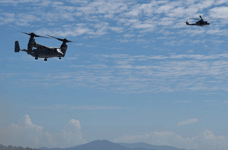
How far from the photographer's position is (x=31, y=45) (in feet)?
530

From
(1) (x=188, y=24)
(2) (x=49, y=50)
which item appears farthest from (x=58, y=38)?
(1) (x=188, y=24)

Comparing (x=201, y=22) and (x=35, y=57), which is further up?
(x=201, y=22)

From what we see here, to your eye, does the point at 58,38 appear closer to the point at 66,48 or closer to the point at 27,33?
the point at 66,48

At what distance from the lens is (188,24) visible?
179m

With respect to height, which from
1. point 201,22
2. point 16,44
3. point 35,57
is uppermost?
point 201,22

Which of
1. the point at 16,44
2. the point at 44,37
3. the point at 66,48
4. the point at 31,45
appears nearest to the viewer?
the point at 44,37

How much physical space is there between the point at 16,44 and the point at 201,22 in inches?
4800

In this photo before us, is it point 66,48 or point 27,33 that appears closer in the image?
point 27,33

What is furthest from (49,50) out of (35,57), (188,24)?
(188,24)

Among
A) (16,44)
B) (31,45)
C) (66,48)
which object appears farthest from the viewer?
(66,48)

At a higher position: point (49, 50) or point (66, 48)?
point (66, 48)

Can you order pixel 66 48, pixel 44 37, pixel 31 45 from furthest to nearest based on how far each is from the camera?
pixel 66 48 < pixel 31 45 < pixel 44 37

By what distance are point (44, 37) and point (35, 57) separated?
62.1 feet

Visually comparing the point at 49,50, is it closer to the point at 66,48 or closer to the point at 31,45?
the point at 31,45
